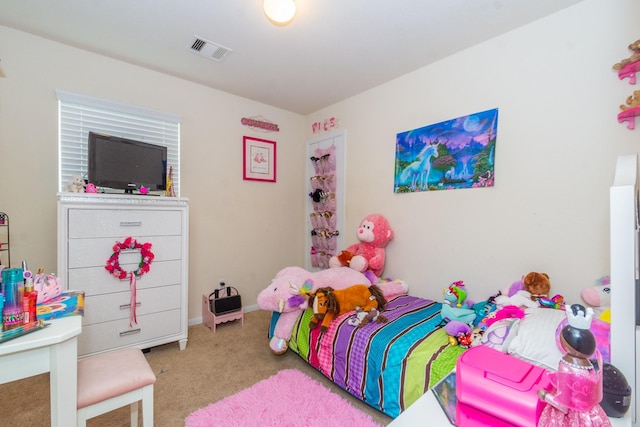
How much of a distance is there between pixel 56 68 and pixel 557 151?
12.1 ft

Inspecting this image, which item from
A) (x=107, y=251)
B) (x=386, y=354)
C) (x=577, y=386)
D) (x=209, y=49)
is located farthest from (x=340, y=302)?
(x=209, y=49)

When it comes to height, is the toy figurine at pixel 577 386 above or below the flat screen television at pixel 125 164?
below

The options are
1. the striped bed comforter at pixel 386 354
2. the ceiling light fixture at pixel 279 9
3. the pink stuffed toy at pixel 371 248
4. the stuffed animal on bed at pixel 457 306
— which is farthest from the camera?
the pink stuffed toy at pixel 371 248

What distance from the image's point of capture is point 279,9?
1.75 m

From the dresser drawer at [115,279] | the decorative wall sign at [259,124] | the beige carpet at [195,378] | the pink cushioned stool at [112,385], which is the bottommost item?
the beige carpet at [195,378]

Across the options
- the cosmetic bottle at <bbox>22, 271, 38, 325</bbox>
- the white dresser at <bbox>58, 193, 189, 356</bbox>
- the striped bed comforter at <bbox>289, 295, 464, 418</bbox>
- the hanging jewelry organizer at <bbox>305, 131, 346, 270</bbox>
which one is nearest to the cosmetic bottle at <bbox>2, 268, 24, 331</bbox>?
the cosmetic bottle at <bbox>22, 271, 38, 325</bbox>

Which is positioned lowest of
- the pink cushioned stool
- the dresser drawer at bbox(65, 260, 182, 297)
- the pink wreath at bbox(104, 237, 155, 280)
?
the pink cushioned stool

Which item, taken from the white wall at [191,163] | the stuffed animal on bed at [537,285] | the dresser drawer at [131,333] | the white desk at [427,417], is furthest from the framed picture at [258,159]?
the white desk at [427,417]

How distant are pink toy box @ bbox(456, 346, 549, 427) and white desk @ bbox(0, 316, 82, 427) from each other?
4.29 feet

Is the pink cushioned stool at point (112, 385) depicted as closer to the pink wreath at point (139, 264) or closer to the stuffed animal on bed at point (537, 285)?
the pink wreath at point (139, 264)

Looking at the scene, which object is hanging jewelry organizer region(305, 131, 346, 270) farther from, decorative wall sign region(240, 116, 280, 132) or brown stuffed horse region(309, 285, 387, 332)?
brown stuffed horse region(309, 285, 387, 332)

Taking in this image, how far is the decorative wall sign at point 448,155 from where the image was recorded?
2.18m

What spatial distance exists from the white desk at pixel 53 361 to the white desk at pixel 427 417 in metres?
1.12

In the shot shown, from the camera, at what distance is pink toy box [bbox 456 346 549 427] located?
75 cm
